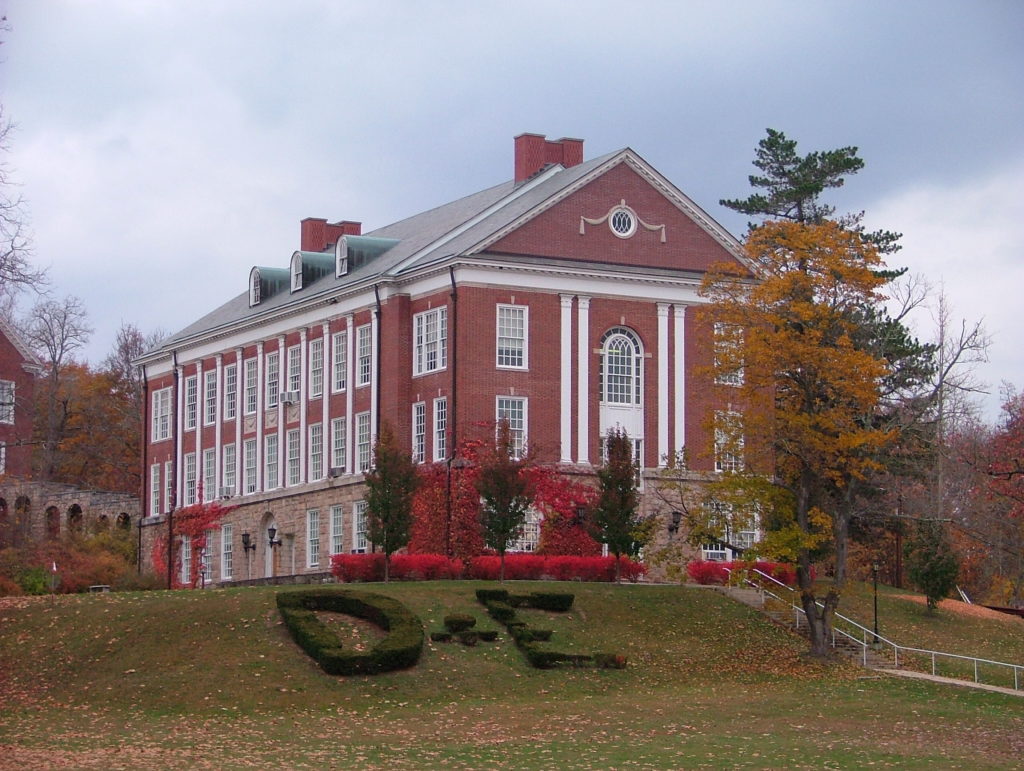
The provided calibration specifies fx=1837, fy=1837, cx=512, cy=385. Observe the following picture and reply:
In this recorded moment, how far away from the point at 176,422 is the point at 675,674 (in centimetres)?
3603

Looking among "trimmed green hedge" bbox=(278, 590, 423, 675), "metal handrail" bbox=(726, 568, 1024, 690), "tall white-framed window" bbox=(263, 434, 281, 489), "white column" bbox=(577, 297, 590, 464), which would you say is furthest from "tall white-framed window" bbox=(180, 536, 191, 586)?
"trimmed green hedge" bbox=(278, 590, 423, 675)

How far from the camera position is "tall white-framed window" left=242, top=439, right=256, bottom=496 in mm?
68688

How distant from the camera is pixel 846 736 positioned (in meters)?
35.1

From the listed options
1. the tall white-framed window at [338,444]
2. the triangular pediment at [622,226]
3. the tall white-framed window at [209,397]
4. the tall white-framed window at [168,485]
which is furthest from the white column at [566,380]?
the tall white-framed window at [168,485]

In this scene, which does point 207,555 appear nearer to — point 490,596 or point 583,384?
point 583,384

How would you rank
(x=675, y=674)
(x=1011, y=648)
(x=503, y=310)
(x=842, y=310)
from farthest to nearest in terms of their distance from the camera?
(x=503, y=310) → (x=1011, y=648) → (x=842, y=310) → (x=675, y=674)

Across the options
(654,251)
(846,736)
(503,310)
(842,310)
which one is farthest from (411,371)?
(846,736)

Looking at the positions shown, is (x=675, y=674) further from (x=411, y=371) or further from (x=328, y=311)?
(x=328, y=311)

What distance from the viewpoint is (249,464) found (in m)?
69.1

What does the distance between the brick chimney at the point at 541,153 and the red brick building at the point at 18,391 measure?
92.5ft

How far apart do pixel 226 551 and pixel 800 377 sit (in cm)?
2940

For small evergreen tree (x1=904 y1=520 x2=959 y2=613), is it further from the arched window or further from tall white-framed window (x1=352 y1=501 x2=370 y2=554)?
tall white-framed window (x1=352 y1=501 x2=370 y2=554)

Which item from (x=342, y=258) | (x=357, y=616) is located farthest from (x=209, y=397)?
(x=357, y=616)

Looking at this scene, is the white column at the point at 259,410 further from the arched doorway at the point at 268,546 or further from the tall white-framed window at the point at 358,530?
the tall white-framed window at the point at 358,530
